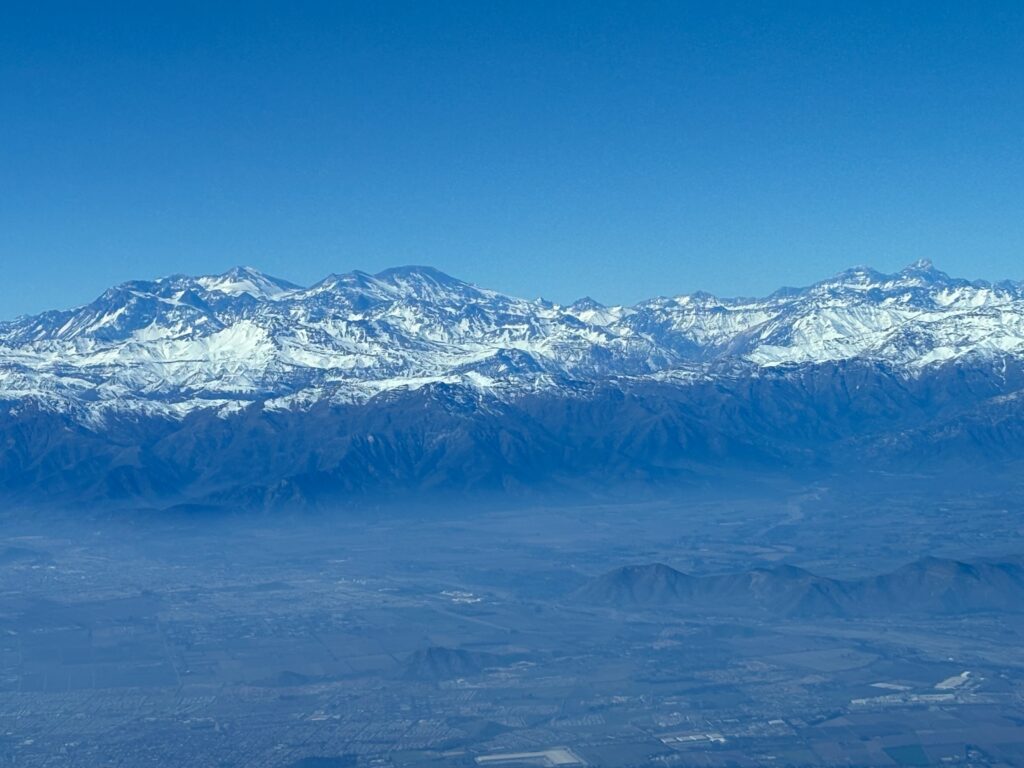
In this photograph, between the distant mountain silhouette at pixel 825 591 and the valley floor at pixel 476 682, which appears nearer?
the valley floor at pixel 476 682

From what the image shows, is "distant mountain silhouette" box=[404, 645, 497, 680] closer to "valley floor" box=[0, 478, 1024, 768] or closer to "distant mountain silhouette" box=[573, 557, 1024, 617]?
"valley floor" box=[0, 478, 1024, 768]

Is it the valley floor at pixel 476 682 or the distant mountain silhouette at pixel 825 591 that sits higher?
the distant mountain silhouette at pixel 825 591

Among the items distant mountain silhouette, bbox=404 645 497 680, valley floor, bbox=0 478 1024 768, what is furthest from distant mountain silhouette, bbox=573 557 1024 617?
distant mountain silhouette, bbox=404 645 497 680

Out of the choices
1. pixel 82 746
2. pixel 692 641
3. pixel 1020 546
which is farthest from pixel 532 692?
pixel 1020 546

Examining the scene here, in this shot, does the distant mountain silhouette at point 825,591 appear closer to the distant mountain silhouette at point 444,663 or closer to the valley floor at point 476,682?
the valley floor at point 476,682

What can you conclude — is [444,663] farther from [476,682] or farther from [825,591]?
[825,591]

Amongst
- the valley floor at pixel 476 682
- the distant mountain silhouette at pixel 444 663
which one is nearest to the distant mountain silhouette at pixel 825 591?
the valley floor at pixel 476 682

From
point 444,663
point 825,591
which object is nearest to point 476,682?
point 444,663

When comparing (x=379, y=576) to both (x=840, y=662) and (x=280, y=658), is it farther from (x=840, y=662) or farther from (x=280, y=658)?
(x=840, y=662)

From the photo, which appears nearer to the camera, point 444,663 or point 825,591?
point 444,663
